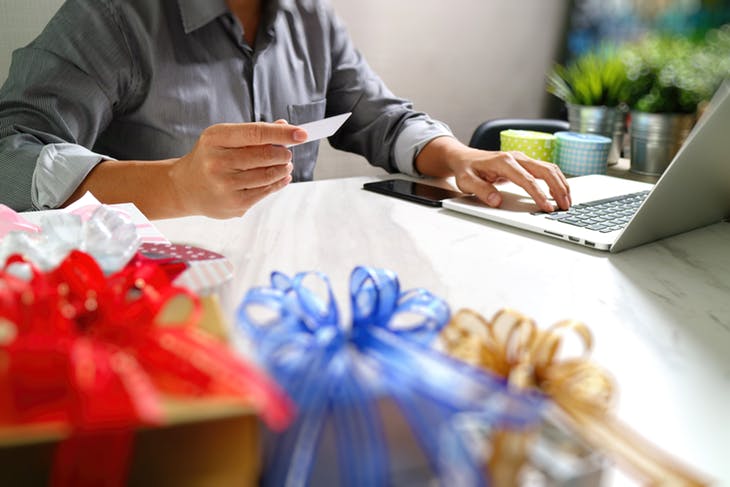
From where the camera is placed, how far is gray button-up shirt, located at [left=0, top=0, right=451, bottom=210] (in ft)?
3.26

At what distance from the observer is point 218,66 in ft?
4.09

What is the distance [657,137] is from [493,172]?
487 millimetres

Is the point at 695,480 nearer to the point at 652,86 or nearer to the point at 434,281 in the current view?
the point at 434,281

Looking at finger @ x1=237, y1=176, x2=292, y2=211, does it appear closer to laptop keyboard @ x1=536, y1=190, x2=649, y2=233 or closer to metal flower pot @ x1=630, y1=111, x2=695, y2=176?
laptop keyboard @ x1=536, y1=190, x2=649, y2=233

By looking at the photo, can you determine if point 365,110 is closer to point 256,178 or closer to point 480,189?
point 480,189

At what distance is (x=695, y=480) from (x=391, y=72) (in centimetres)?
235

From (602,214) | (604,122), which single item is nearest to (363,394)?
(602,214)

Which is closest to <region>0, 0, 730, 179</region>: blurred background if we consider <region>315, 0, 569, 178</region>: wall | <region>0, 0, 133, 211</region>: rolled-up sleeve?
<region>315, 0, 569, 178</region>: wall

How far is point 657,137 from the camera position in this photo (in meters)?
1.32

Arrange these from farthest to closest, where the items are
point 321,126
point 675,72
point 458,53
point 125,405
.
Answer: point 458,53
point 675,72
point 321,126
point 125,405

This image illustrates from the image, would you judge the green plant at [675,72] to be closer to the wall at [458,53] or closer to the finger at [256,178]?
the finger at [256,178]

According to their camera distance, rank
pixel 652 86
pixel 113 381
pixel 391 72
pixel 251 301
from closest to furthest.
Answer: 1. pixel 113 381
2. pixel 251 301
3. pixel 652 86
4. pixel 391 72

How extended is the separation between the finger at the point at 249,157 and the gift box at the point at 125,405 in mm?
478

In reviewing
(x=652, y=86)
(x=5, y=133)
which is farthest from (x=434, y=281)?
(x=652, y=86)
